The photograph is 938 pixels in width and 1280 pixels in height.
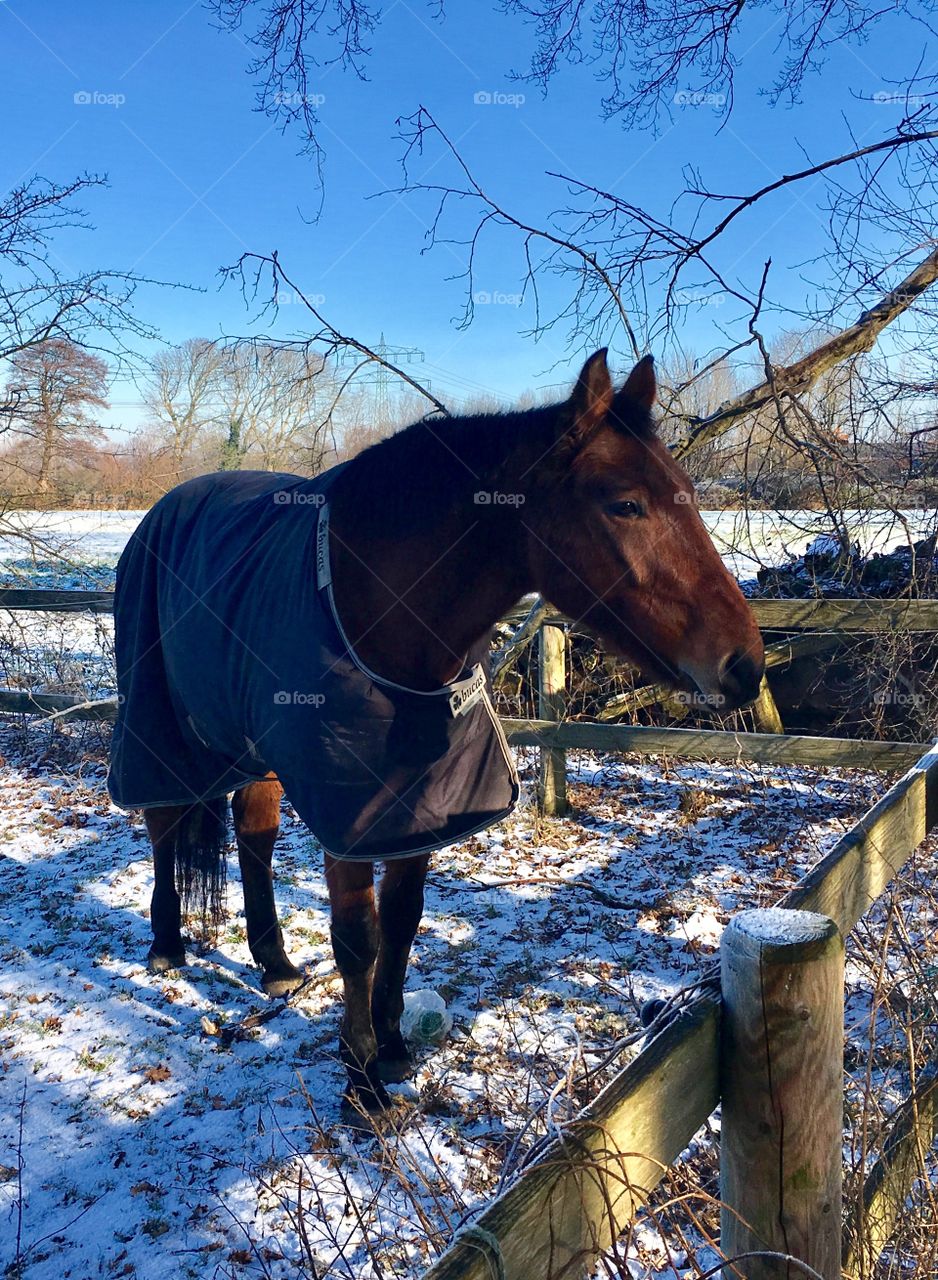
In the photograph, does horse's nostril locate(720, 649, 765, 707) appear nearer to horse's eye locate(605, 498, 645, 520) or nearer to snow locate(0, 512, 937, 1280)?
horse's eye locate(605, 498, 645, 520)

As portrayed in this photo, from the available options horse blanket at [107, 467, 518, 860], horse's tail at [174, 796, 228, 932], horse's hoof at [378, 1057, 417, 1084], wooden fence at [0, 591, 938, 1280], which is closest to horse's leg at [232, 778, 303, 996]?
horse's tail at [174, 796, 228, 932]

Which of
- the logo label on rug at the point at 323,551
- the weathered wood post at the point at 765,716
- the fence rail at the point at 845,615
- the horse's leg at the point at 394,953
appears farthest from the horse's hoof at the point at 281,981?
the weathered wood post at the point at 765,716

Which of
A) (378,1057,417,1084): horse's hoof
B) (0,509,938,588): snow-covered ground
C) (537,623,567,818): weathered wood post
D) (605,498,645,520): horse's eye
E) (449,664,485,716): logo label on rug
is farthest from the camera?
(537,623,567,818): weathered wood post

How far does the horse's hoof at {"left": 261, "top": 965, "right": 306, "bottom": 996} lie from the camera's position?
11.6ft

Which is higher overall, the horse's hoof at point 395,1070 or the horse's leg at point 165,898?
the horse's leg at point 165,898

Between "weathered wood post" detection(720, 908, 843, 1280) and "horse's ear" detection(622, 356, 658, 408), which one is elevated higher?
"horse's ear" detection(622, 356, 658, 408)

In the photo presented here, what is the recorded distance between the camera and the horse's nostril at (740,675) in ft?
7.00

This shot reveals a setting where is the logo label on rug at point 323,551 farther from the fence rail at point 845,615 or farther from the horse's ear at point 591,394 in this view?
the fence rail at point 845,615

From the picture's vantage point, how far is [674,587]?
2230mm

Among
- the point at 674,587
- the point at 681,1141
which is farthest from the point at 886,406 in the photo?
the point at 681,1141

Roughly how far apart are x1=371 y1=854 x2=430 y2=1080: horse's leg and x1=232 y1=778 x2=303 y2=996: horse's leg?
721mm

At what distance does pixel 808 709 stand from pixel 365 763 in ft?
17.9

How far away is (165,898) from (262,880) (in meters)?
0.47

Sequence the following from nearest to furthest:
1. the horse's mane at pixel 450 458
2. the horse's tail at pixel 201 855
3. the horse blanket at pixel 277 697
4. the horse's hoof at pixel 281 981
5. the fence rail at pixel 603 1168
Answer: the fence rail at pixel 603 1168 < the horse's mane at pixel 450 458 < the horse blanket at pixel 277 697 < the horse's hoof at pixel 281 981 < the horse's tail at pixel 201 855
